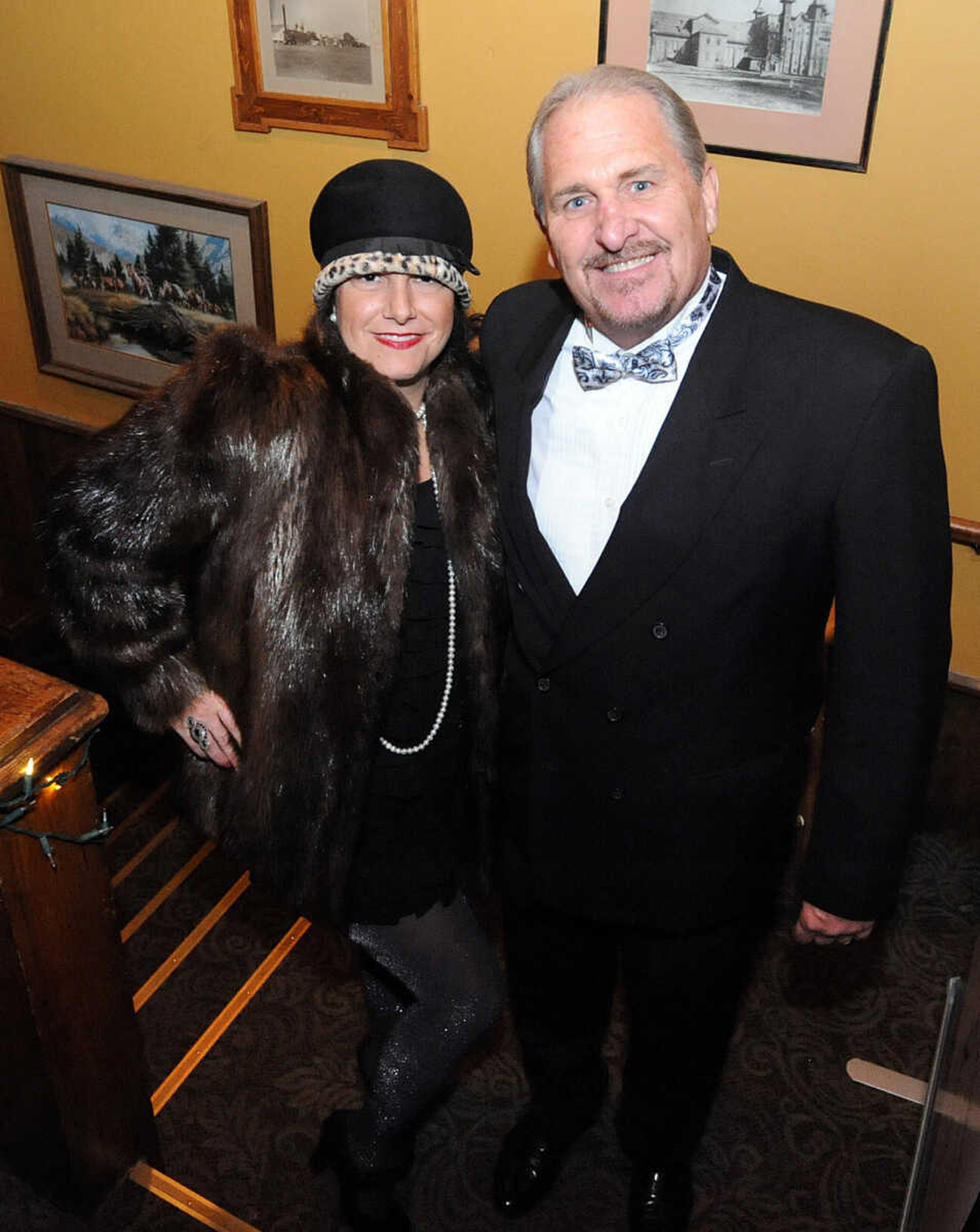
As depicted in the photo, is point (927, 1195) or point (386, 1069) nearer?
point (927, 1195)

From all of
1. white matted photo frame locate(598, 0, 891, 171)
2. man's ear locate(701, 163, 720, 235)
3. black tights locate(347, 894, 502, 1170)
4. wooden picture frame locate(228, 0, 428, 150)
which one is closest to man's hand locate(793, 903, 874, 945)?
black tights locate(347, 894, 502, 1170)

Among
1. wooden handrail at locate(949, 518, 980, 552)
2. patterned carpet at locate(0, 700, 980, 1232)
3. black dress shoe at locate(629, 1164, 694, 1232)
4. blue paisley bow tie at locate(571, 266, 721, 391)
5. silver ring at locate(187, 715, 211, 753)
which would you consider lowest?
patterned carpet at locate(0, 700, 980, 1232)

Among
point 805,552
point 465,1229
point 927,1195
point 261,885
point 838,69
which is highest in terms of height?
point 838,69

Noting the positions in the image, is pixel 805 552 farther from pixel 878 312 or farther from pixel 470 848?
pixel 878 312

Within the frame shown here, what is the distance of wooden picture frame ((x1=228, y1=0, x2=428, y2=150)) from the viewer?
3.07 meters

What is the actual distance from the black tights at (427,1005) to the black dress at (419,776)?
48 mm

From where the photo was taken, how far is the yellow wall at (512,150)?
2635 mm

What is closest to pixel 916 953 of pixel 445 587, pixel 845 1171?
pixel 845 1171

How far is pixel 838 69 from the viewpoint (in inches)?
103

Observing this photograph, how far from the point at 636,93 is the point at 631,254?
251 millimetres

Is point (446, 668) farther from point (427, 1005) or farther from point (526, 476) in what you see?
point (427, 1005)

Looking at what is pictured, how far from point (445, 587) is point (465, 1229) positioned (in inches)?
54.6

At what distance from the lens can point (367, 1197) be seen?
8.13 feet

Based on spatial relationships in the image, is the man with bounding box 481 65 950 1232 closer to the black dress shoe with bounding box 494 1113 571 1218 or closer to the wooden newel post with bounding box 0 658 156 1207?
the black dress shoe with bounding box 494 1113 571 1218
